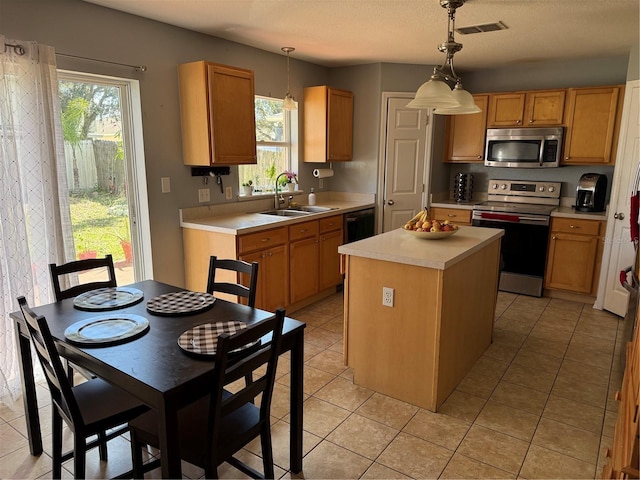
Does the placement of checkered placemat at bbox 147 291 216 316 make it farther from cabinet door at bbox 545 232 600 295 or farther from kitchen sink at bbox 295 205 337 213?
cabinet door at bbox 545 232 600 295

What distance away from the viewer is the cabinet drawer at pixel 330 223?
14.0 ft

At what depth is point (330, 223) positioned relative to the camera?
4391 mm

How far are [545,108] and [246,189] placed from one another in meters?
3.32

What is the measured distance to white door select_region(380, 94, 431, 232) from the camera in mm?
4949

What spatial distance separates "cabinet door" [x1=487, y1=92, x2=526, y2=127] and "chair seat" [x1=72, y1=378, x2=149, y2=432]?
4664mm

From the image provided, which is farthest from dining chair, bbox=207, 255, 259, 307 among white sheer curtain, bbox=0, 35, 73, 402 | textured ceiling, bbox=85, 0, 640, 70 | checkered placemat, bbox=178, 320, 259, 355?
textured ceiling, bbox=85, 0, 640, 70

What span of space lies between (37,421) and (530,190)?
199 inches

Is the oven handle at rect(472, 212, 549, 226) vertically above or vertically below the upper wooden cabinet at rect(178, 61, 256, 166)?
below

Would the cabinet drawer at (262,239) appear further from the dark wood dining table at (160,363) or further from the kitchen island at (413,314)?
the dark wood dining table at (160,363)

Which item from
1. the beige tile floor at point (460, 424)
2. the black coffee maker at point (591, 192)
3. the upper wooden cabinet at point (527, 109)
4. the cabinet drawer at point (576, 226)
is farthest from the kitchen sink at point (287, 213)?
the black coffee maker at point (591, 192)

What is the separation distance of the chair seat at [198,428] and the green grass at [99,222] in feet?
5.90

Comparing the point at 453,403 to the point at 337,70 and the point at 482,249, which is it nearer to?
the point at 482,249

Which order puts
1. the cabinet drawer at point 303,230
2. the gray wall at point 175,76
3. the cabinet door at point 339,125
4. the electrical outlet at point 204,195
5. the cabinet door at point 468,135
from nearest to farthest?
the gray wall at point 175,76, the electrical outlet at point 204,195, the cabinet drawer at point 303,230, the cabinet door at point 339,125, the cabinet door at point 468,135

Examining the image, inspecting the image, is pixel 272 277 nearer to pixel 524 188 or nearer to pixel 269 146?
pixel 269 146
